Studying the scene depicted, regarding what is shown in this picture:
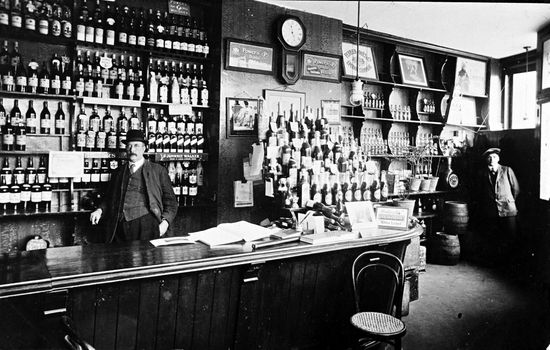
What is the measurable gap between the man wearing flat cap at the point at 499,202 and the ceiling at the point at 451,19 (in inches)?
64.8

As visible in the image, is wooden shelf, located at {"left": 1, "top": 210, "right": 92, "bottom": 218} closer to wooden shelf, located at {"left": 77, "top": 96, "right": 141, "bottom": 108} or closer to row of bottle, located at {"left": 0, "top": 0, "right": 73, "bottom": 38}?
wooden shelf, located at {"left": 77, "top": 96, "right": 141, "bottom": 108}

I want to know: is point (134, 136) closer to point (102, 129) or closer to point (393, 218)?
point (102, 129)

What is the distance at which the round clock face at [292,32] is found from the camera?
4.82 metres

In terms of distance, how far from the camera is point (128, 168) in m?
3.81

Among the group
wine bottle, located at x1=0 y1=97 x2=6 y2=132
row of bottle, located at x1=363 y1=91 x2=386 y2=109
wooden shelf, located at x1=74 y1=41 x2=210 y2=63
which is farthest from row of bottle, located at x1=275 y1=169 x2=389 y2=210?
row of bottle, located at x1=363 y1=91 x2=386 y2=109

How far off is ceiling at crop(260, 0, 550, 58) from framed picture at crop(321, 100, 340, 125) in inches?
42.1

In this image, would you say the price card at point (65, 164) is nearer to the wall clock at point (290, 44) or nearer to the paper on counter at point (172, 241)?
the paper on counter at point (172, 241)

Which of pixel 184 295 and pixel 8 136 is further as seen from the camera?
pixel 8 136

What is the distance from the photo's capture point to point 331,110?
5316mm

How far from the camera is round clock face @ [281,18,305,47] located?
4.82 m

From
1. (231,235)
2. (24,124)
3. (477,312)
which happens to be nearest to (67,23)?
(24,124)

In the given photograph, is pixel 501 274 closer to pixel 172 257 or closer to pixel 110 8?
pixel 172 257

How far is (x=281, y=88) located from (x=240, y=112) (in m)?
0.64

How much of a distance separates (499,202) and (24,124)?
5866 millimetres
